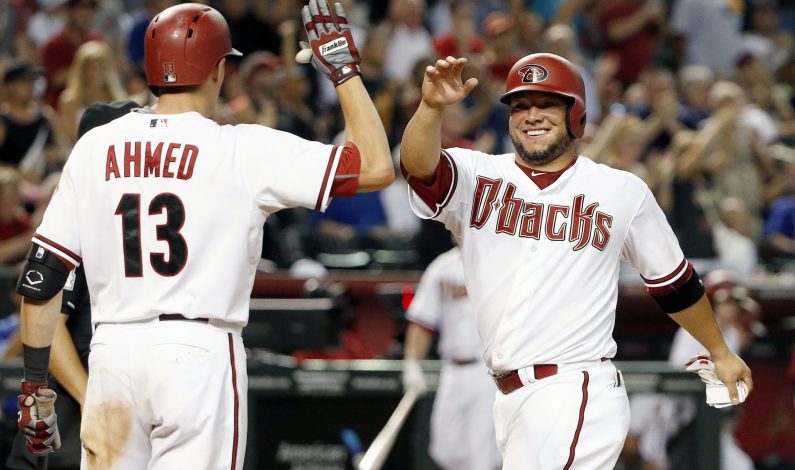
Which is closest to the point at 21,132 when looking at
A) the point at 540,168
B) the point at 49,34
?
the point at 49,34

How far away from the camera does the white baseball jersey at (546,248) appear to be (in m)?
4.69

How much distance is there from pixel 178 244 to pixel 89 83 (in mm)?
5793

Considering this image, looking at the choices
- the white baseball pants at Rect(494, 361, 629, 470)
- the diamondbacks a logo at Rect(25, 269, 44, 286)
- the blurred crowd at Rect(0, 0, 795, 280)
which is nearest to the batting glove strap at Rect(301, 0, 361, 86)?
the diamondbacks a logo at Rect(25, 269, 44, 286)

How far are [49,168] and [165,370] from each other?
601cm

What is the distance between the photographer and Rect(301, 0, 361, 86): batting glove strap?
4.25 m

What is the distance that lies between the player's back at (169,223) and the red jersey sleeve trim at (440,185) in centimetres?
71

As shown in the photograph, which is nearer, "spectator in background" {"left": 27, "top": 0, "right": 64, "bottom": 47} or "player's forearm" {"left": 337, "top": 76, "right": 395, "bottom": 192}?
"player's forearm" {"left": 337, "top": 76, "right": 395, "bottom": 192}

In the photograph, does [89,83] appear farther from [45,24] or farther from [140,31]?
[45,24]

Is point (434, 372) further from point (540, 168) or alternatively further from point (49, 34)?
point (49, 34)

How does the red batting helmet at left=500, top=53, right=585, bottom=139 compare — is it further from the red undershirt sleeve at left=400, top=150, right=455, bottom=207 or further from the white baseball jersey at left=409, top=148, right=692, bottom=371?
the red undershirt sleeve at left=400, top=150, right=455, bottom=207

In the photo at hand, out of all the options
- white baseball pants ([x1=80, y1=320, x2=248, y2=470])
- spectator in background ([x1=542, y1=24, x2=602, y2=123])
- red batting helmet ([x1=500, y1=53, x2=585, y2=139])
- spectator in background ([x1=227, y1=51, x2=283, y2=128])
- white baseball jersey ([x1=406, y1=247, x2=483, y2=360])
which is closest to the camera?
white baseball pants ([x1=80, y1=320, x2=248, y2=470])

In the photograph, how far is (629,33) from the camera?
1388 cm

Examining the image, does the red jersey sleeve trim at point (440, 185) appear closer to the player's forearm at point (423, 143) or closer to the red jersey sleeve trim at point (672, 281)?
the player's forearm at point (423, 143)

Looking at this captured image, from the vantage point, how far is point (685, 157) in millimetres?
12000
